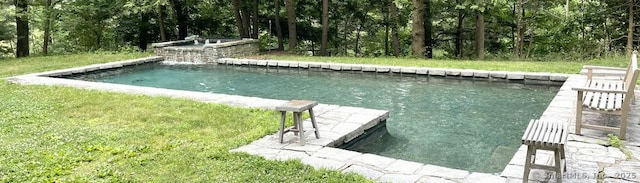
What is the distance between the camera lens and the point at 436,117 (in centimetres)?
616

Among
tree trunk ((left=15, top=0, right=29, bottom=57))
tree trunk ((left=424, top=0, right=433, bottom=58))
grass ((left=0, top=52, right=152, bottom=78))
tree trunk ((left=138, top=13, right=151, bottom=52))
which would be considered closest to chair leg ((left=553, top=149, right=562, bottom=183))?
grass ((left=0, top=52, right=152, bottom=78))

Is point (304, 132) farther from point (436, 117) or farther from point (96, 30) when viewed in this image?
point (96, 30)

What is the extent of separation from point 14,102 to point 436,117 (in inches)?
217

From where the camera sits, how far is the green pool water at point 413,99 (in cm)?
486

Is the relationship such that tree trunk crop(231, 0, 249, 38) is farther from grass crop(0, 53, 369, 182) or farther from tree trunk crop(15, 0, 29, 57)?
grass crop(0, 53, 369, 182)

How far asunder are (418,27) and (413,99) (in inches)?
210

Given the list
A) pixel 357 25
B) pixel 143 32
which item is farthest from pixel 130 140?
pixel 143 32

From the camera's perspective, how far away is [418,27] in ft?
40.2

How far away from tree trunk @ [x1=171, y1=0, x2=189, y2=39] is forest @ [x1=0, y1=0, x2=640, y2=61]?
3cm

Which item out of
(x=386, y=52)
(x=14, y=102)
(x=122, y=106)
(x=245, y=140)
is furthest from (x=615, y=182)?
(x=386, y=52)

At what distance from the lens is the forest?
488 inches

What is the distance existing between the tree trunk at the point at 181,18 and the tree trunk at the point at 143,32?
102cm

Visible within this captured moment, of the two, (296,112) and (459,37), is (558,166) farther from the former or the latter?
Result: (459,37)

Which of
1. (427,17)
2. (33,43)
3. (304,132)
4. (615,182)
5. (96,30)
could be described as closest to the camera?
(615,182)
